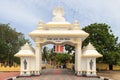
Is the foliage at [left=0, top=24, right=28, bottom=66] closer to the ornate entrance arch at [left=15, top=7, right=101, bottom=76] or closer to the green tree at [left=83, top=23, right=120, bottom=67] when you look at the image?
the green tree at [left=83, top=23, right=120, bottom=67]

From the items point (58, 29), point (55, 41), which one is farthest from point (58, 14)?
point (55, 41)

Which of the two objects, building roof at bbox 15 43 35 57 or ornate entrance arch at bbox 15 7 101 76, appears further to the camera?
ornate entrance arch at bbox 15 7 101 76

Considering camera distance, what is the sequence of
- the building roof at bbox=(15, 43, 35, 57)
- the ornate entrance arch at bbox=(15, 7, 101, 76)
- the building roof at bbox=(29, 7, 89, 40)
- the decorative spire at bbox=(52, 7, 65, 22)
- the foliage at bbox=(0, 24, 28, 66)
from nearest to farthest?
the building roof at bbox=(15, 43, 35, 57)
the ornate entrance arch at bbox=(15, 7, 101, 76)
the building roof at bbox=(29, 7, 89, 40)
the decorative spire at bbox=(52, 7, 65, 22)
the foliage at bbox=(0, 24, 28, 66)

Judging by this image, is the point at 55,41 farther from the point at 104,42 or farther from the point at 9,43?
the point at 9,43

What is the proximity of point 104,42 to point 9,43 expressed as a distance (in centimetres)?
1720

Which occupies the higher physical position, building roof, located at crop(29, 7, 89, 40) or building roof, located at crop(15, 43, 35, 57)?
building roof, located at crop(29, 7, 89, 40)

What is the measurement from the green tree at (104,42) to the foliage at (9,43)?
14.2 m

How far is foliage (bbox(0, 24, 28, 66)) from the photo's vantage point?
140ft

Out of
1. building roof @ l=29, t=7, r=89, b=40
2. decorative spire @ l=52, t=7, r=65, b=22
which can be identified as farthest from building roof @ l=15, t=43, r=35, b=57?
decorative spire @ l=52, t=7, r=65, b=22

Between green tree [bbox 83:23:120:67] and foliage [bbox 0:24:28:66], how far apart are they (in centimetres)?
1417

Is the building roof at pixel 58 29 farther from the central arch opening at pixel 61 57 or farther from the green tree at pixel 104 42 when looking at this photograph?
the green tree at pixel 104 42

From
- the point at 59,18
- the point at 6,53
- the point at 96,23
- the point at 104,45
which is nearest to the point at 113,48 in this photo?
the point at 104,45

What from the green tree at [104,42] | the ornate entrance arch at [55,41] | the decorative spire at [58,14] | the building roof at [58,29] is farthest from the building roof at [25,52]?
the green tree at [104,42]

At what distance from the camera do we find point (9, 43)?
44.7 meters
